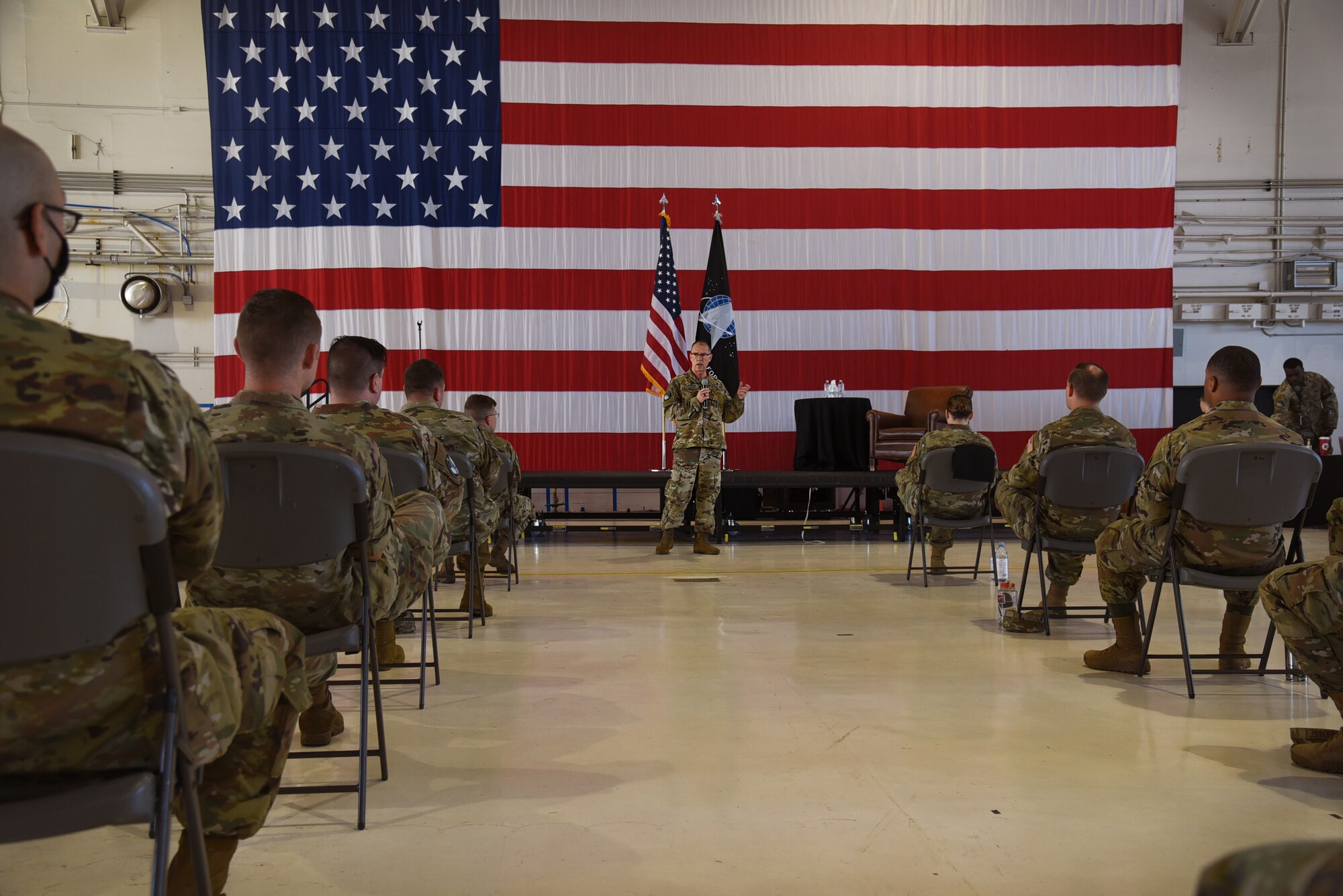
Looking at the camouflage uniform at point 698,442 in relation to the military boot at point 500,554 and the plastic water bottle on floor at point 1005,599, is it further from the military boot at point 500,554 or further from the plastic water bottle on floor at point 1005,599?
the plastic water bottle on floor at point 1005,599

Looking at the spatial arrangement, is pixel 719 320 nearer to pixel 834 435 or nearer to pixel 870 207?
pixel 834 435

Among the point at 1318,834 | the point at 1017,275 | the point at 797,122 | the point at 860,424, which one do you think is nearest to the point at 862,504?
the point at 860,424

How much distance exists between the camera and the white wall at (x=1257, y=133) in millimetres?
11109

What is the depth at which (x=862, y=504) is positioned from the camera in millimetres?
11031

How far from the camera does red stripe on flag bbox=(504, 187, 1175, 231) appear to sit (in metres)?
9.93

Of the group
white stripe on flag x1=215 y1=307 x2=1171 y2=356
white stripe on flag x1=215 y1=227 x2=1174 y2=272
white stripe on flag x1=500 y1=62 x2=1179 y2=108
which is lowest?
white stripe on flag x1=215 y1=307 x2=1171 y2=356

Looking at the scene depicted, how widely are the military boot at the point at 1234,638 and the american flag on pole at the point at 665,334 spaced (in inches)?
203

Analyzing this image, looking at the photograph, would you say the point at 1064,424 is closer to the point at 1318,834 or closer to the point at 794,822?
the point at 1318,834

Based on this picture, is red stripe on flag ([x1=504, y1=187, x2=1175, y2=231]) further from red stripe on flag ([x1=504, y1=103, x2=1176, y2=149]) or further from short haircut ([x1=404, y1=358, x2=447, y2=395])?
short haircut ([x1=404, y1=358, x2=447, y2=395])

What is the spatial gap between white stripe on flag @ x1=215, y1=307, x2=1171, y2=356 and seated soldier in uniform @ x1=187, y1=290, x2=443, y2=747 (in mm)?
7391

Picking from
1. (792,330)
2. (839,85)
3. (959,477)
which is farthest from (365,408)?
(839,85)

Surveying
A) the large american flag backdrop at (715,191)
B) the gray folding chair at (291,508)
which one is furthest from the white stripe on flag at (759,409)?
the gray folding chair at (291,508)

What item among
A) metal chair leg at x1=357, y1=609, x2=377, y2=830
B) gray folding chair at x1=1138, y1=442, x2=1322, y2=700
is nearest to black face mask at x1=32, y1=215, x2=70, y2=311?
metal chair leg at x1=357, y1=609, x2=377, y2=830

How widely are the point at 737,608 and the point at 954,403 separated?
1.96 meters
